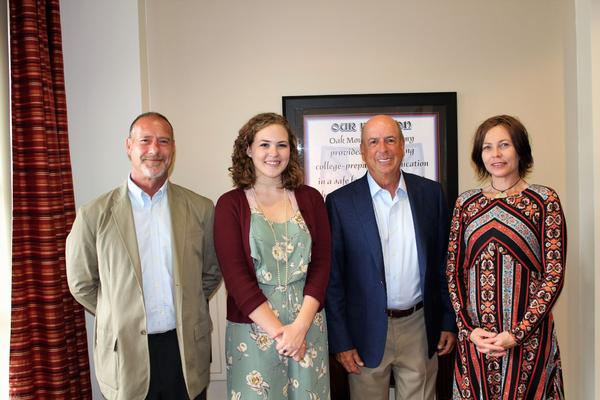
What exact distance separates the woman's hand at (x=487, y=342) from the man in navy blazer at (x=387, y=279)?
26 cm

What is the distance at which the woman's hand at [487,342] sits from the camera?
178cm

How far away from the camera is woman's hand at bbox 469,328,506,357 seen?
178 centimetres

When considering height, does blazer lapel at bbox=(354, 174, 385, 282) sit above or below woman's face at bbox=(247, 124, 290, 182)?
below

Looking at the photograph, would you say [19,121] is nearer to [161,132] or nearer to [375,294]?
[161,132]

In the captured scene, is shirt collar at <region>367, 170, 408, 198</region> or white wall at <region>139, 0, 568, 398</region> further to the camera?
white wall at <region>139, 0, 568, 398</region>

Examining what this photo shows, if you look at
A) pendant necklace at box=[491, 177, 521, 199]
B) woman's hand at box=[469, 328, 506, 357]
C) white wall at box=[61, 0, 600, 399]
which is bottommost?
woman's hand at box=[469, 328, 506, 357]

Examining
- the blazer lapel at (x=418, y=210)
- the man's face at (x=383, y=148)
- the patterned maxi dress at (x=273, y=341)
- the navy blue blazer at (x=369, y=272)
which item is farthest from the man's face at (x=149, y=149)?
the blazer lapel at (x=418, y=210)

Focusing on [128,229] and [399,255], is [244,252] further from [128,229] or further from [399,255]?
[399,255]

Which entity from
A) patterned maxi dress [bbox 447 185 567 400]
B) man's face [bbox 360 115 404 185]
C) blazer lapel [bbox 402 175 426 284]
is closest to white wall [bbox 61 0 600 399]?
man's face [bbox 360 115 404 185]

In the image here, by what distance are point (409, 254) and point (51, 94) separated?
177 centimetres

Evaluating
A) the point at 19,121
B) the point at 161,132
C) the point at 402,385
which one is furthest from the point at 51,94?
the point at 402,385

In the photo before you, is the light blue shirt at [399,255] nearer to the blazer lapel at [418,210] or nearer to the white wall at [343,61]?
the blazer lapel at [418,210]

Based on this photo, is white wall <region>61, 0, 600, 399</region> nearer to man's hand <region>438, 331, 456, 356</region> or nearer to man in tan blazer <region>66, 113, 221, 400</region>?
man in tan blazer <region>66, 113, 221, 400</region>

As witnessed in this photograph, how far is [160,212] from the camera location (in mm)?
1919
